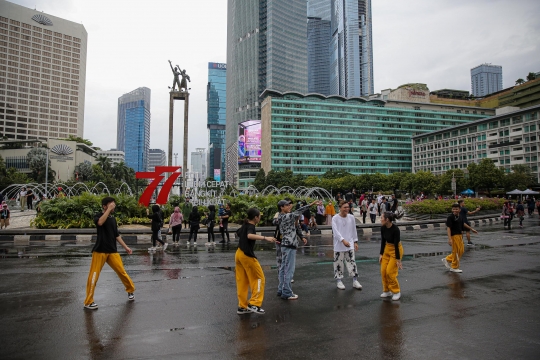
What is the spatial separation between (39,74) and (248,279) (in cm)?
16594

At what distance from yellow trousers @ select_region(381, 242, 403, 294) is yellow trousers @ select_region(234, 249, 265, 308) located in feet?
8.14

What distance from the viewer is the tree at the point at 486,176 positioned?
67438 millimetres

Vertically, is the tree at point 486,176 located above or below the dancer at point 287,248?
above

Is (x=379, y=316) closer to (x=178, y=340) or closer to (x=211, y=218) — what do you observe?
(x=178, y=340)

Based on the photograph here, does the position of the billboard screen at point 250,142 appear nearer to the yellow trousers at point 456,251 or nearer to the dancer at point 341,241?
the yellow trousers at point 456,251

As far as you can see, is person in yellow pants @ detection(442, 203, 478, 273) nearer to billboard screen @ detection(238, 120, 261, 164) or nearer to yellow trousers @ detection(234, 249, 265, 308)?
yellow trousers @ detection(234, 249, 265, 308)

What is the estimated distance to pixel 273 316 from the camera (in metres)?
5.75

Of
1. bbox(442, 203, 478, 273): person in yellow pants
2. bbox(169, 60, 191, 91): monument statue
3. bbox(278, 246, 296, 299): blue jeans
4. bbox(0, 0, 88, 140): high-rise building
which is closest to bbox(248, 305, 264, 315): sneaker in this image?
bbox(278, 246, 296, 299): blue jeans

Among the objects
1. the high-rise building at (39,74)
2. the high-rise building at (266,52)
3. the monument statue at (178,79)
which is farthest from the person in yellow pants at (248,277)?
the high-rise building at (39,74)

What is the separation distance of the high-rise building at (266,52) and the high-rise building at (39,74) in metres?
67.8

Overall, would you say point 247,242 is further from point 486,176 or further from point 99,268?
point 486,176

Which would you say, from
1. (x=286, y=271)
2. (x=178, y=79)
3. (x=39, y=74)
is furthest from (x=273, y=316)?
(x=39, y=74)

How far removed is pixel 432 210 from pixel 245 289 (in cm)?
2637

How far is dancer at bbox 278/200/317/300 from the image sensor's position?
6.75 m
